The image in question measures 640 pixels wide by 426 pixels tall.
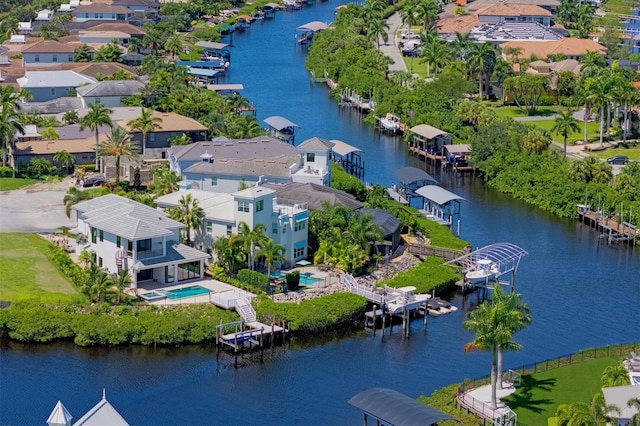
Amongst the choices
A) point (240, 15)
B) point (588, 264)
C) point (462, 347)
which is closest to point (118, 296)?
point (462, 347)

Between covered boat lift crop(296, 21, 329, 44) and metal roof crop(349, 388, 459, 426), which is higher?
metal roof crop(349, 388, 459, 426)

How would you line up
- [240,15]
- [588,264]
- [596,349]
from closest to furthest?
1. [596,349]
2. [588,264]
3. [240,15]

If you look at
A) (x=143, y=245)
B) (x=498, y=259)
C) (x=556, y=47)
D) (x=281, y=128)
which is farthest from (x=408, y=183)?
(x=556, y=47)

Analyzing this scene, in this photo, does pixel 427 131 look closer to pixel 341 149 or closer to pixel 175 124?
pixel 341 149

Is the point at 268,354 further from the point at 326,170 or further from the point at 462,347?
the point at 326,170

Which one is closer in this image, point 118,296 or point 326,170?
point 118,296

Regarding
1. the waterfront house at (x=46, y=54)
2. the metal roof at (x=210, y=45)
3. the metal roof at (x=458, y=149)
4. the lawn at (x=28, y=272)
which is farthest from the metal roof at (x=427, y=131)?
the metal roof at (x=210, y=45)

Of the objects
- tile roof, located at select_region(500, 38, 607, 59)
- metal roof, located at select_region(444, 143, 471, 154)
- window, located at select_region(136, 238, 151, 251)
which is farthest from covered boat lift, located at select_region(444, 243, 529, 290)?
tile roof, located at select_region(500, 38, 607, 59)

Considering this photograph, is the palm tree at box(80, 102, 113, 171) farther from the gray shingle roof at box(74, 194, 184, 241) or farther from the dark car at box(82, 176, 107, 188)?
the gray shingle roof at box(74, 194, 184, 241)
